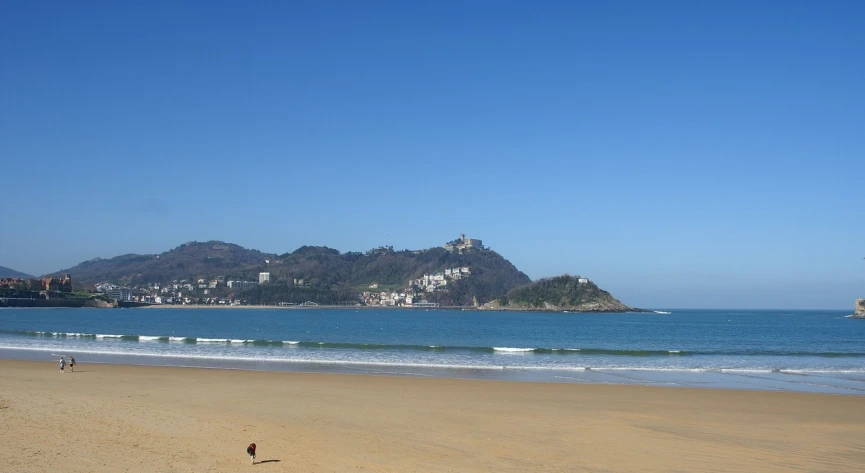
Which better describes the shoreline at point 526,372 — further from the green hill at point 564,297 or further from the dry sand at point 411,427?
the green hill at point 564,297

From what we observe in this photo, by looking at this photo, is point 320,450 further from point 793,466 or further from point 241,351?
point 241,351

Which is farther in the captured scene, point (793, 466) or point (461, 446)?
point (461, 446)

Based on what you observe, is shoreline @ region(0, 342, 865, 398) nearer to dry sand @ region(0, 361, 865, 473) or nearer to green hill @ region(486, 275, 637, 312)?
dry sand @ region(0, 361, 865, 473)

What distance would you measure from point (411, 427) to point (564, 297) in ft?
531

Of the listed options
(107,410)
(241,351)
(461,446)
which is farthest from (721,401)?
(241,351)

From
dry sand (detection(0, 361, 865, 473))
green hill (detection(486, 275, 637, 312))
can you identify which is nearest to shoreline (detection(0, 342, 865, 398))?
dry sand (detection(0, 361, 865, 473))

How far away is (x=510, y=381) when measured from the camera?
25688 mm

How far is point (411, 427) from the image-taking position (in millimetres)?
15414

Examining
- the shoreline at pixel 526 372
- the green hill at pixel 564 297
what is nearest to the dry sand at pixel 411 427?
the shoreline at pixel 526 372

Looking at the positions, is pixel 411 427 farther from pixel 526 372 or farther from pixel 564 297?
pixel 564 297

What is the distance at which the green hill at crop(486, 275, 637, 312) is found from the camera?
169 meters

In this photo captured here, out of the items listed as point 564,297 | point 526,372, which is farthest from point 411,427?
point 564,297

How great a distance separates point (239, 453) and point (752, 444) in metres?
11.1

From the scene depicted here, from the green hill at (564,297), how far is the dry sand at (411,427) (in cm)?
14867
